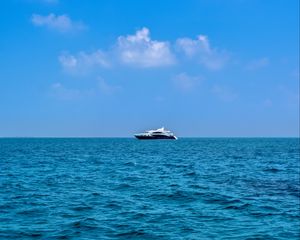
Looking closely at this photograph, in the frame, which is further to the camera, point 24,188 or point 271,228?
point 24,188

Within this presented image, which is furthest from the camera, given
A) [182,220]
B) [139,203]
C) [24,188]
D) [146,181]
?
[146,181]

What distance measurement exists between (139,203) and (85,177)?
15371 mm

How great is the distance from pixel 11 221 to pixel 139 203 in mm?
8311

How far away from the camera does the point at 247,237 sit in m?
17.0

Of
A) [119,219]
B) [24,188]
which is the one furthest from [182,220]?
[24,188]

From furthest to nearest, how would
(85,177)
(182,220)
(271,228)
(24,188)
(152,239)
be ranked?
(85,177), (24,188), (182,220), (271,228), (152,239)

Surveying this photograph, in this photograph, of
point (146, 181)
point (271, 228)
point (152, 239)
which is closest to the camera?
point (152, 239)

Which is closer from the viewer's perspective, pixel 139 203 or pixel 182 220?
pixel 182 220

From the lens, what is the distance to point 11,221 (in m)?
19.5

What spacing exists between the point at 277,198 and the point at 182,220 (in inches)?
371

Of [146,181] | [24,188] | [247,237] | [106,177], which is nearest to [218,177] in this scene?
[146,181]

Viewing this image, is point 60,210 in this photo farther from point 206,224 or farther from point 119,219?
point 206,224

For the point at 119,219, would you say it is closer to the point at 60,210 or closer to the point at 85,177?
the point at 60,210

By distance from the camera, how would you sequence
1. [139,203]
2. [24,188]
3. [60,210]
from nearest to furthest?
[60,210], [139,203], [24,188]
